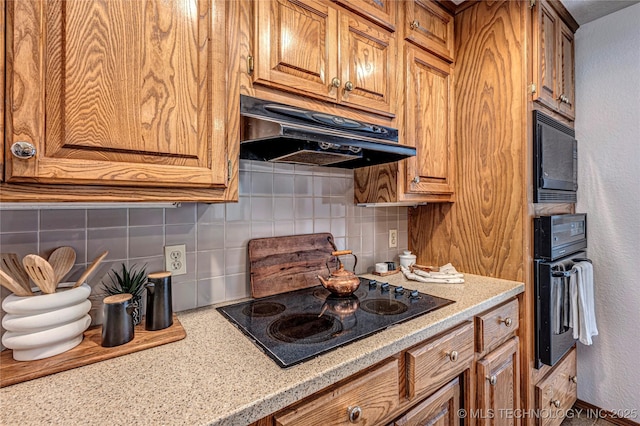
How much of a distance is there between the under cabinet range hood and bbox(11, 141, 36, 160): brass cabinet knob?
49 cm

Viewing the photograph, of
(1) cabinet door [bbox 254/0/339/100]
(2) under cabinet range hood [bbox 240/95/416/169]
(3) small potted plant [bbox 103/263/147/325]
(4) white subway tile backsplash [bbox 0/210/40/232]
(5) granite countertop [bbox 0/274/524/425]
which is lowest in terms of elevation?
(5) granite countertop [bbox 0/274/524/425]

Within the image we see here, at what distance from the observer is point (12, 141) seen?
2.00 feet

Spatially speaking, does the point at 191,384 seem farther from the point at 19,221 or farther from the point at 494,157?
the point at 494,157

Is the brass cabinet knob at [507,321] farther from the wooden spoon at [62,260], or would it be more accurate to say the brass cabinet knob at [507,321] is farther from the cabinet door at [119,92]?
the wooden spoon at [62,260]

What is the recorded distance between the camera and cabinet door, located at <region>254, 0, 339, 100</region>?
0.99 m

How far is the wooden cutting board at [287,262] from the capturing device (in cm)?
127

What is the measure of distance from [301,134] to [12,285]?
82 centimetres

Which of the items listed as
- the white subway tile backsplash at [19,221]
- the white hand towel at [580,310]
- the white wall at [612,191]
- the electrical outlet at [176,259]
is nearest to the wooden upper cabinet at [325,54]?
the electrical outlet at [176,259]

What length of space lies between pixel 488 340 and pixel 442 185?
2.51 feet

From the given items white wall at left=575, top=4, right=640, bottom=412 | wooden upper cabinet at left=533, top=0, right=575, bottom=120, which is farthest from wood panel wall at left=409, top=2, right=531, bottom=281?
white wall at left=575, top=4, right=640, bottom=412

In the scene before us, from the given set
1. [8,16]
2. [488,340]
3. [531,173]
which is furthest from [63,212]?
[531,173]

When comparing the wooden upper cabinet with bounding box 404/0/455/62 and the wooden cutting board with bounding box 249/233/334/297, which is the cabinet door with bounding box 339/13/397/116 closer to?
the wooden upper cabinet with bounding box 404/0/455/62

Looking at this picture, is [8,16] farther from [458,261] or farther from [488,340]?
[458,261]

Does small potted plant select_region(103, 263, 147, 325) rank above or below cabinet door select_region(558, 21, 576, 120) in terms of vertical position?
below
